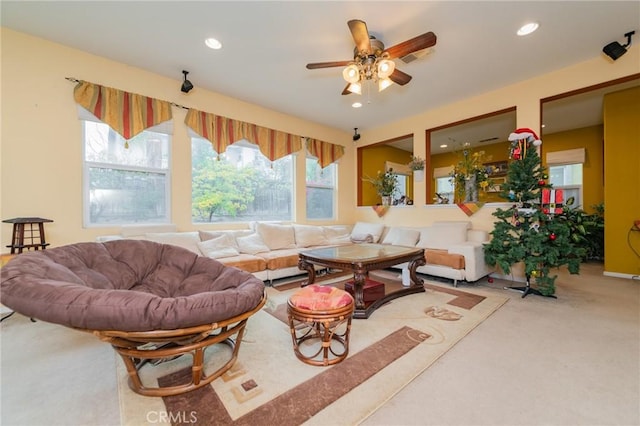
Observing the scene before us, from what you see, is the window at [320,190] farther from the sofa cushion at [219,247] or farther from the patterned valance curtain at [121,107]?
the patterned valance curtain at [121,107]

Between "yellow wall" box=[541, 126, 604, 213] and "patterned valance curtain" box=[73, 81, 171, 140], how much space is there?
318 inches

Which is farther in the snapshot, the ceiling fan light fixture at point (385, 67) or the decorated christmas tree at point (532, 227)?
the decorated christmas tree at point (532, 227)

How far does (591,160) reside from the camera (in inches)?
215

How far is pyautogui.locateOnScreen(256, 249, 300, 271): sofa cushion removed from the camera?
347 cm

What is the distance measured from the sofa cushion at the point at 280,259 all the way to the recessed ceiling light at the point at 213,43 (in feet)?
8.47

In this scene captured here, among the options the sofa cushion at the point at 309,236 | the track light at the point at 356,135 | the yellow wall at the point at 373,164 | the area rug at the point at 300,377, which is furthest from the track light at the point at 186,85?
the yellow wall at the point at 373,164

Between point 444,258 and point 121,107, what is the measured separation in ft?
15.2

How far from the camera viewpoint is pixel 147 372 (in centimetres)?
165

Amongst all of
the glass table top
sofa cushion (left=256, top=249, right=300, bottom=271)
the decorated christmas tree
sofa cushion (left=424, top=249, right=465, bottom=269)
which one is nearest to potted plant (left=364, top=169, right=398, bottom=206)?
sofa cushion (left=424, top=249, right=465, bottom=269)

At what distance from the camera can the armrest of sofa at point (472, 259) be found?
338cm

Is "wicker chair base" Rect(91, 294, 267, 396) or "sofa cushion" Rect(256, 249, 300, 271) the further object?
"sofa cushion" Rect(256, 249, 300, 271)

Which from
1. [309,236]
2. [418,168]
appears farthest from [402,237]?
[309,236]

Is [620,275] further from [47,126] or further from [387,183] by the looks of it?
[47,126]

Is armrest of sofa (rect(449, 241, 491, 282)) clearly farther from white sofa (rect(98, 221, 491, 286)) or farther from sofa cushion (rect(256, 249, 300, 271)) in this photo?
sofa cushion (rect(256, 249, 300, 271))
